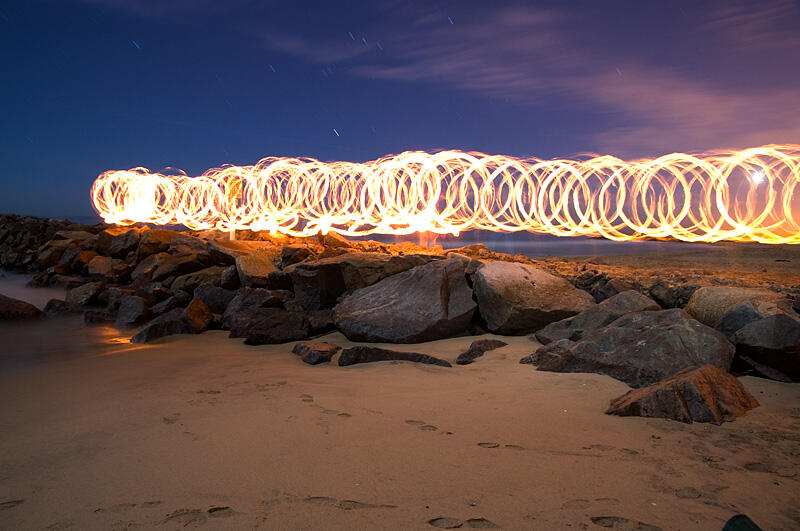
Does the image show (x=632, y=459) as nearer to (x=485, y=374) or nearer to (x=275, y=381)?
(x=485, y=374)

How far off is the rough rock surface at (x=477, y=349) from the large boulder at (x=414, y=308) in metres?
0.85

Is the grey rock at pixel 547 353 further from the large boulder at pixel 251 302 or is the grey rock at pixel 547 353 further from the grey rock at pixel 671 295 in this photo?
the large boulder at pixel 251 302

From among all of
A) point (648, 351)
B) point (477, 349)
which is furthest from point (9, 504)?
point (648, 351)

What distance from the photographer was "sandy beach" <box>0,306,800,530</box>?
8.13 feet

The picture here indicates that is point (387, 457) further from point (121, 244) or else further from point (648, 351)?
point (121, 244)

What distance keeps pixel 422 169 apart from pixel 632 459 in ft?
44.1

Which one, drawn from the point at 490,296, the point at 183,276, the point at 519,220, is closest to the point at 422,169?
the point at 519,220

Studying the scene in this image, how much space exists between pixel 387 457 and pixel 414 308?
426cm

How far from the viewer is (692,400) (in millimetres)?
3627

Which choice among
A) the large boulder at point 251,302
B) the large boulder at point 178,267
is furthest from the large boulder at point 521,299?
the large boulder at point 178,267

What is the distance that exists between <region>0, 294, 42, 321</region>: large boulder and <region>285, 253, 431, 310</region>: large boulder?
6897 millimetres

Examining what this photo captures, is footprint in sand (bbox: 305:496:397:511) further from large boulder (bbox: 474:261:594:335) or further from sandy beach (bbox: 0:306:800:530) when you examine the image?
large boulder (bbox: 474:261:594:335)

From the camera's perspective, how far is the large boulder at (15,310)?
11492 millimetres

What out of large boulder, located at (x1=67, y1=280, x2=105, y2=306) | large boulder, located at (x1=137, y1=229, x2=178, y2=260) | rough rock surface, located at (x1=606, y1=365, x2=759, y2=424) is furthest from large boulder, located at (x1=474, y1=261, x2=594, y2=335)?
large boulder, located at (x1=137, y1=229, x2=178, y2=260)
